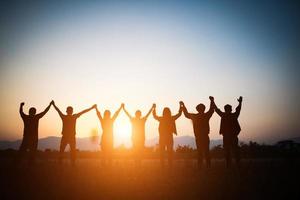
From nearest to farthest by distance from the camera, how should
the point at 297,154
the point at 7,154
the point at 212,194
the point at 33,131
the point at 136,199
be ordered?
the point at 136,199, the point at 212,194, the point at 33,131, the point at 297,154, the point at 7,154

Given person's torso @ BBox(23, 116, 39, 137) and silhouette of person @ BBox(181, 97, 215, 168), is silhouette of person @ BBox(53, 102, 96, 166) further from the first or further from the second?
silhouette of person @ BBox(181, 97, 215, 168)

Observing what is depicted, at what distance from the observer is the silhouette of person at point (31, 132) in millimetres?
13359

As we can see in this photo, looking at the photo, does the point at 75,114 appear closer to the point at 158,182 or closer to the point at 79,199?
the point at 158,182

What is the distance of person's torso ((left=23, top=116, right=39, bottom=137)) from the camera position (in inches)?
529

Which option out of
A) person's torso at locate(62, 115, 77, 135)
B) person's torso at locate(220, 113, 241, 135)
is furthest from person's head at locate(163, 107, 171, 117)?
person's torso at locate(62, 115, 77, 135)

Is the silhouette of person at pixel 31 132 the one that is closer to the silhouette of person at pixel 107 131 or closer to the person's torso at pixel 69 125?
the person's torso at pixel 69 125

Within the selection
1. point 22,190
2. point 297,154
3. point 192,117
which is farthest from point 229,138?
point 297,154

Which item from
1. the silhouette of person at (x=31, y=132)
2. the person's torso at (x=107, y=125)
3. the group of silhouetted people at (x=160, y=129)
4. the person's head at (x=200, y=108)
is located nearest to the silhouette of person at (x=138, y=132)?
the group of silhouetted people at (x=160, y=129)

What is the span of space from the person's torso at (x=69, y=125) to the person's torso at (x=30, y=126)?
3.89 ft

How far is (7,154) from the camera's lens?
25.0 meters

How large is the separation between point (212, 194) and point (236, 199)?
0.64 m

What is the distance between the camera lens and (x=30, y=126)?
531 inches

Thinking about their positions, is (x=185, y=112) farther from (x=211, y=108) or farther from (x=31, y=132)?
(x=31, y=132)

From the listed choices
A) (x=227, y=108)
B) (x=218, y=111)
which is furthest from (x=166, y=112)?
(x=227, y=108)
